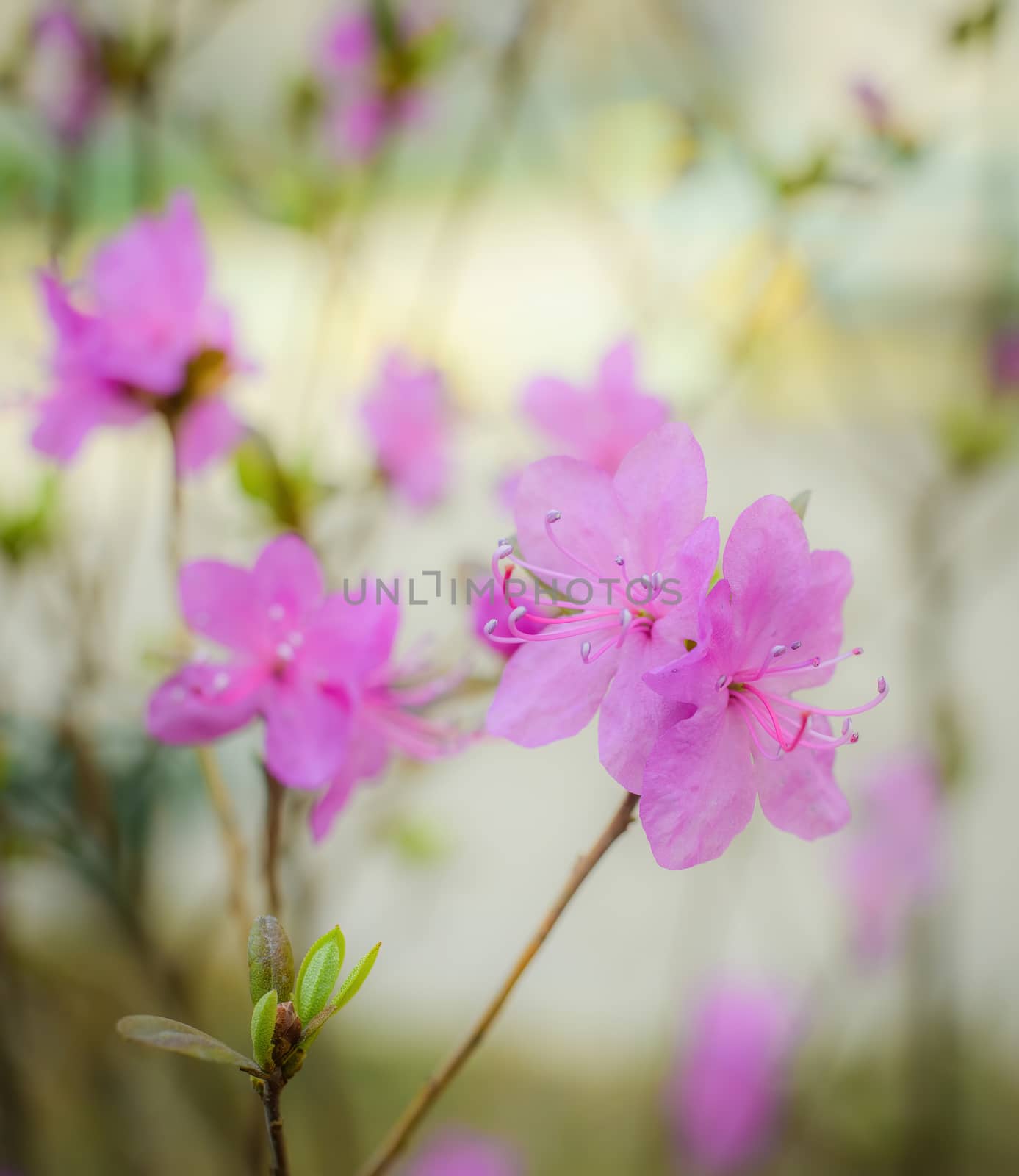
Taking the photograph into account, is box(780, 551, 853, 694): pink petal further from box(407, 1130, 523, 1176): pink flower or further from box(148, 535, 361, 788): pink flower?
box(407, 1130, 523, 1176): pink flower

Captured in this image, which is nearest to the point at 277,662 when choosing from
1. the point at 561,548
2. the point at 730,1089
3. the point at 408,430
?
the point at 561,548

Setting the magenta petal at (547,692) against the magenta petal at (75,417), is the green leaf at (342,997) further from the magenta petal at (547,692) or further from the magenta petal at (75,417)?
the magenta petal at (75,417)

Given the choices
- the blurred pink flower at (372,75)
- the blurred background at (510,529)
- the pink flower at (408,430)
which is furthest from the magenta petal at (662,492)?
the blurred pink flower at (372,75)

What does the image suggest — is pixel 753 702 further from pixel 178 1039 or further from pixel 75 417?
pixel 75 417

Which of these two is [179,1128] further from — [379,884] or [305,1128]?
[379,884]

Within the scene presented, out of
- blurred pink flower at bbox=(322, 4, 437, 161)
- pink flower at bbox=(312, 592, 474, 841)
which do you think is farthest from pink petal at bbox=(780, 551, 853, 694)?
blurred pink flower at bbox=(322, 4, 437, 161)

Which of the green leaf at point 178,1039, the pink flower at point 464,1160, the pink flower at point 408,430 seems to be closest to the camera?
the green leaf at point 178,1039
